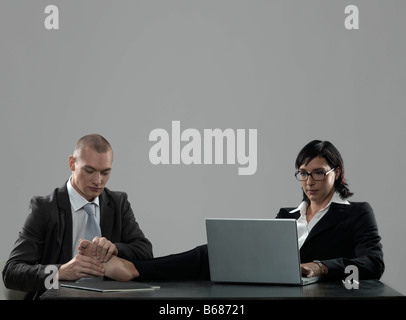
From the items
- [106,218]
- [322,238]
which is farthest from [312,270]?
[106,218]

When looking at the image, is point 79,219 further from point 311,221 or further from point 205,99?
point 205,99

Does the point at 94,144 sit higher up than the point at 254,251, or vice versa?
the point at 94,144

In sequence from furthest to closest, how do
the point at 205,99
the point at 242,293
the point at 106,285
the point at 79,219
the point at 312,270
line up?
the point at 205,99 < the point at 79,219 < the point at 312,270 < the point at 106,285 < the point at 242,293

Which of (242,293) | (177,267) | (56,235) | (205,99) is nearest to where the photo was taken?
(242,293)

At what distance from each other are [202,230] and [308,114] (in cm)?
113

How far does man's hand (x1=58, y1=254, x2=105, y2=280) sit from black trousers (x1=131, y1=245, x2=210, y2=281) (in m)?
0.14

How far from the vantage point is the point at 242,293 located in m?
2.28

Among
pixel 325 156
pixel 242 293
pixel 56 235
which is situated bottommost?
pixel 242 293

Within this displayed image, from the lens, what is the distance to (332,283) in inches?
99.0

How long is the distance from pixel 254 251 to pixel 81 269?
0.66 m

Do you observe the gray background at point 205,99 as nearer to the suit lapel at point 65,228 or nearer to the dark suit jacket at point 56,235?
the dark suit jacket at point 56,235

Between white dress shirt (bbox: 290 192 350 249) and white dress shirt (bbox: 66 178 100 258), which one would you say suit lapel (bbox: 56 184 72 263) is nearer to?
white dress shirt (bbox: 66 178 100 258)

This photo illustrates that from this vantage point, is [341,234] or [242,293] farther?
[341,234]

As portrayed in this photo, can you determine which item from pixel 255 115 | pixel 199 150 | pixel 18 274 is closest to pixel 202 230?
pixel 199 150
